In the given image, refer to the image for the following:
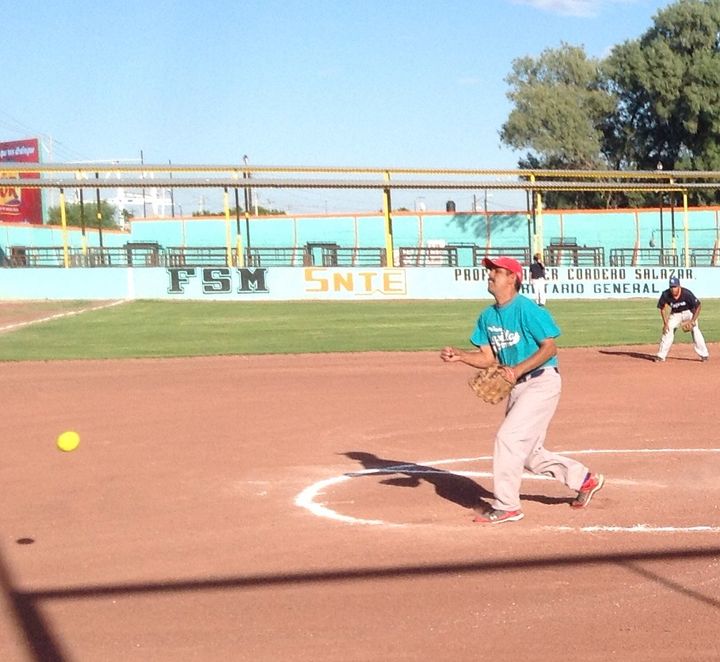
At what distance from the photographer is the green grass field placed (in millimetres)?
22312

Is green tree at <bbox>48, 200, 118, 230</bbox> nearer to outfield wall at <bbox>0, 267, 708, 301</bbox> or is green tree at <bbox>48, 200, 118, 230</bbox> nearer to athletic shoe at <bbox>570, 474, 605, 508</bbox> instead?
outfield wall at <bbox>0, 267, 708, 301</bbox>

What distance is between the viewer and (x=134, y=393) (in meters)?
15.6

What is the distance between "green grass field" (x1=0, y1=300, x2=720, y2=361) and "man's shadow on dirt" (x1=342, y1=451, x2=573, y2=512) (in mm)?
11404

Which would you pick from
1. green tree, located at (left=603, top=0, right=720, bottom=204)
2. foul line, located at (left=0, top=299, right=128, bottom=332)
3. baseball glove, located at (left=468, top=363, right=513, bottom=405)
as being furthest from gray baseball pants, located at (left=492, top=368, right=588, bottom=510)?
green tree, located at (left=603, top=0, right=720, bottom=204)

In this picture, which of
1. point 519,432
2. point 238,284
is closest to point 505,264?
point 519,432

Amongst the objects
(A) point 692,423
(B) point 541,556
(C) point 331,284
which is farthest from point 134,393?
(C) point 331,284

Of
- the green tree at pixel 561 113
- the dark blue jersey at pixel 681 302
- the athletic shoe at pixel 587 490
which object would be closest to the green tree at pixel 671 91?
the green tree at pixel 561 113

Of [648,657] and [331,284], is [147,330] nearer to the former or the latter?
[331,284]

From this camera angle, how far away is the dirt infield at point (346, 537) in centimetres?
539

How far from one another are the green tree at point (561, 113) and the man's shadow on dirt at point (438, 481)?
6354 cm

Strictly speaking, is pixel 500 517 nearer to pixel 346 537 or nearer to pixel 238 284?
pixel 346 537

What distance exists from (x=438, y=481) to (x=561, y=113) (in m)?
64.8

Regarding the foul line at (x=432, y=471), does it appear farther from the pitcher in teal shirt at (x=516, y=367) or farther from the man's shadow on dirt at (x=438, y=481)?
the pitcher in teal shirt at (x=516, y=367)

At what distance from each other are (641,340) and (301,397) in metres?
10.3
